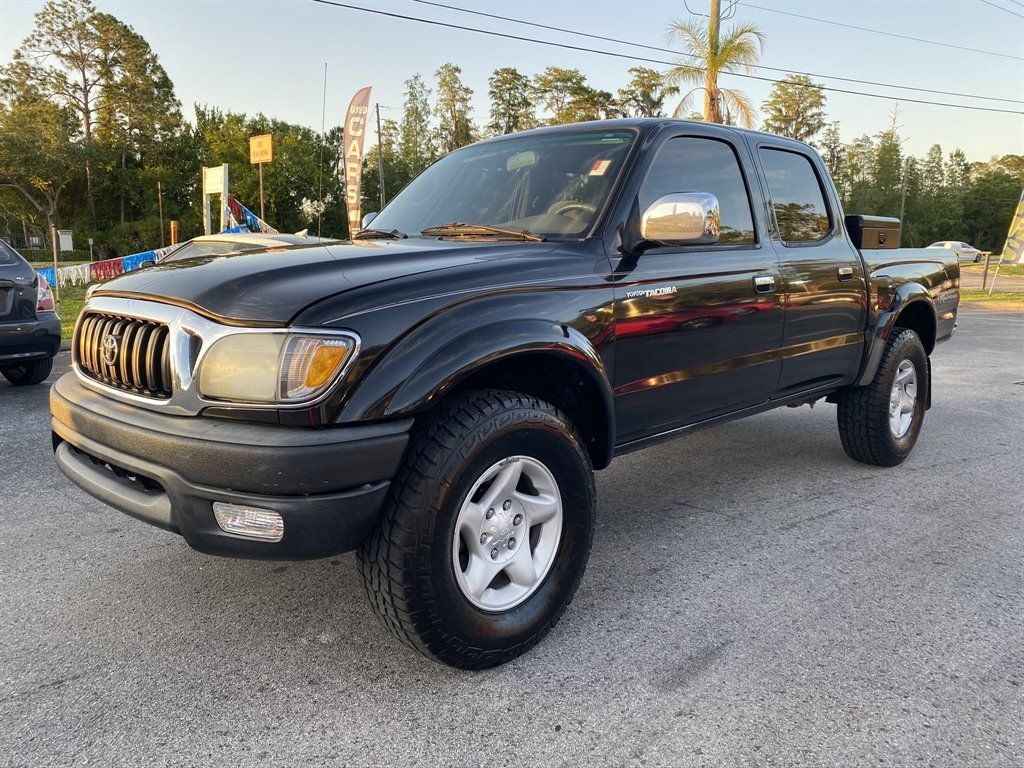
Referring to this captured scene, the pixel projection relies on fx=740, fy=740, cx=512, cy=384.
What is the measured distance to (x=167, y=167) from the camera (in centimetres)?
4884

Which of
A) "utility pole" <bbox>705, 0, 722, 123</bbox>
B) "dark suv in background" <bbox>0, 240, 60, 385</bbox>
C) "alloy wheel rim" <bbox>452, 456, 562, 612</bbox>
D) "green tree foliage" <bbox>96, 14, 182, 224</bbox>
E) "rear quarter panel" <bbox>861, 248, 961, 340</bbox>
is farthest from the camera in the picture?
"green tree foliage" <bbox>96, 14, 182, 224</bbox>

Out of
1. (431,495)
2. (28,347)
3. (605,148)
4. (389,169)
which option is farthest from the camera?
(389,169)

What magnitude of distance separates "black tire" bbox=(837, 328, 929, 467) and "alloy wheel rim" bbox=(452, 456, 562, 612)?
2.71m

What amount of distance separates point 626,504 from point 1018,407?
456 centimetres

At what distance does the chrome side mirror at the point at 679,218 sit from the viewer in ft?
8.79

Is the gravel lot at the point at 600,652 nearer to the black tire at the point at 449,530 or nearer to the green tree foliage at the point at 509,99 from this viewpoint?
the black tire at the point at 449,530

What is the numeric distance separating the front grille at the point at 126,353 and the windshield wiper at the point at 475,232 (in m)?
1.28

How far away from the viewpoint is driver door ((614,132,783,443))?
288 cm

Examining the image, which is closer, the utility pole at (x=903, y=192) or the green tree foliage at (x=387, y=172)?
the green tree foliage at (x=387, y=172)

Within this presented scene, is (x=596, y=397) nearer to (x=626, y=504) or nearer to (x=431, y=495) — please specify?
(x=431, y=495)

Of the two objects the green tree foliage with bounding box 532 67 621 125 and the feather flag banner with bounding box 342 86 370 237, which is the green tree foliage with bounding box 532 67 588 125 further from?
the feather flag banner with bounding box 342 86 370 237

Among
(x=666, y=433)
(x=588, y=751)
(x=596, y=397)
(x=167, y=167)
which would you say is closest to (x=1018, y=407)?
(x=666, y=433)

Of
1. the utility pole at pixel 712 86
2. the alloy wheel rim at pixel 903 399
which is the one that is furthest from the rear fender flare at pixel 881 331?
the utility pole at pixel 712 86

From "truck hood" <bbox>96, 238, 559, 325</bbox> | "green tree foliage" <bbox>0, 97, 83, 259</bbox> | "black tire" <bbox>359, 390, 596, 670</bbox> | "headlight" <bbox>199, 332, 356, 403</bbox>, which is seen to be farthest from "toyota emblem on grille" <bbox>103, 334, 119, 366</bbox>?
"green tree foliage" <bbox>0, 97, 83, 259</bbox>
